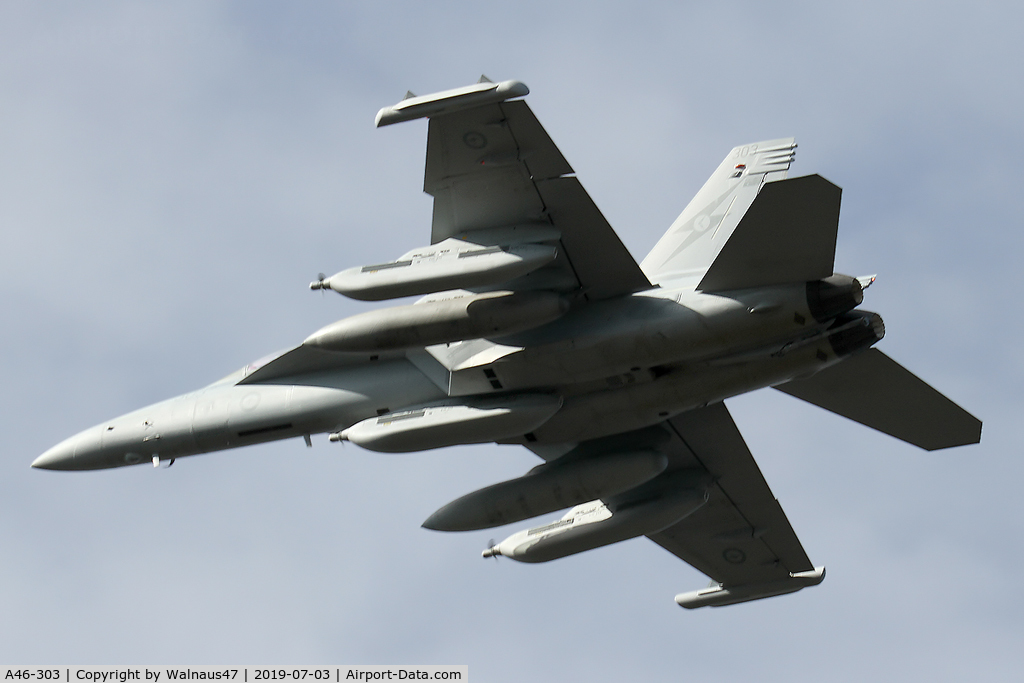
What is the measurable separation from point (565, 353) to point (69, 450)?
9053mm

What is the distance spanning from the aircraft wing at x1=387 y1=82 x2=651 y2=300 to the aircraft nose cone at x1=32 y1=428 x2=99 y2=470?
756 cm

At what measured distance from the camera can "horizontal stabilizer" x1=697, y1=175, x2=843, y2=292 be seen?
16875mm

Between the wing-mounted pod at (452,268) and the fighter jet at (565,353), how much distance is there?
0.11 ft

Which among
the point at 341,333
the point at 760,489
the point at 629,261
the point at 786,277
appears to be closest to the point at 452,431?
the point at 341,333

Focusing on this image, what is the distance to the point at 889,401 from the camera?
68.0ft

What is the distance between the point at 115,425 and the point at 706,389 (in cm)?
1008

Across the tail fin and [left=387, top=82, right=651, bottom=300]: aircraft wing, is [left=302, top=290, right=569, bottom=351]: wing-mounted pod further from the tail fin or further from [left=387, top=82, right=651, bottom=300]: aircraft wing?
the tail fin

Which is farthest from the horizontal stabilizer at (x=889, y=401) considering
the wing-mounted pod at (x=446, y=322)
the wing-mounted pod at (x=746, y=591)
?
the wing-mounted pod at (x=746, y=591)

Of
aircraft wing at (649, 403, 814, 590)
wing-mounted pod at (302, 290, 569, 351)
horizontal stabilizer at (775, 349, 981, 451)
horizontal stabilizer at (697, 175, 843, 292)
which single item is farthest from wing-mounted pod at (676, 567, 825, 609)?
wing-mounted pod at (302, 290, 569, 351)

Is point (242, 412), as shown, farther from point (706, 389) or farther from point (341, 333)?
point (706, 389)

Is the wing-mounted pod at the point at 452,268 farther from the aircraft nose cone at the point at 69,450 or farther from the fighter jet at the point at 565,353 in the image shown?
the aircraft nose cone at the point at 69,450

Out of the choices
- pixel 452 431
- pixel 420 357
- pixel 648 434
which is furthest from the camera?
pixel 648 434

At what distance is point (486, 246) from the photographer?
1778 cm

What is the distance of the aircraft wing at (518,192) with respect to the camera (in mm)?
17000
